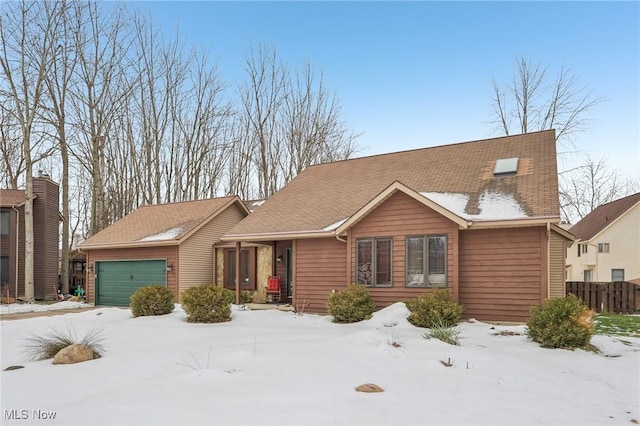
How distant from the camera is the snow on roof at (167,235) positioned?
57.5ft

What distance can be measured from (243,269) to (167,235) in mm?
3313

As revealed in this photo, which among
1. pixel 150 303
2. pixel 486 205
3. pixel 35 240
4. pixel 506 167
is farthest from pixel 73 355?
pixel 35 240

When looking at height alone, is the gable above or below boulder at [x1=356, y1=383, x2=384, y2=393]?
above

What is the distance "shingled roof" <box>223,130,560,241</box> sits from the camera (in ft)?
39.1

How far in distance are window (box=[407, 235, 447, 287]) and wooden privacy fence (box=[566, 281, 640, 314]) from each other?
26.0ft

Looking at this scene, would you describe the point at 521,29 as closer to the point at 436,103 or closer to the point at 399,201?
the point at 436,103

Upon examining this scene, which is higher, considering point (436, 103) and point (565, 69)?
point (565, 69)

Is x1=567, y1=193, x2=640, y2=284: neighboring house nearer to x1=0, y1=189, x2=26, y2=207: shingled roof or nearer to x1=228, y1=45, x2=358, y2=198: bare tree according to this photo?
x1=228, y1=45, x2=358, y2=198: bare tree

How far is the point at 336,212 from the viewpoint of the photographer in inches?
570

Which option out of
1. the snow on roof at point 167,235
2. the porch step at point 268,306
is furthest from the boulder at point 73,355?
the snow on roof at point 167,235

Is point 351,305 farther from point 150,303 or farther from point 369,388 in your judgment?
point 369,388

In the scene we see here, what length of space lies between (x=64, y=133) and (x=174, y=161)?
7.32 meters

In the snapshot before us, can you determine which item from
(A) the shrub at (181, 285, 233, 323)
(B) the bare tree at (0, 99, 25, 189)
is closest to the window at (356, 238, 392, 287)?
(A) the shrub at (181, 285, 233, 323)

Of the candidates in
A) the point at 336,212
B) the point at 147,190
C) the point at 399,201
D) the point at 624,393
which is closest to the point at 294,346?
the point at 624,393
